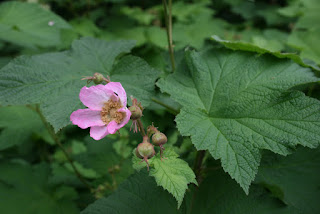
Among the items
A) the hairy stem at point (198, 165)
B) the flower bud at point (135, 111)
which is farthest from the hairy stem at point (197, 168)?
the flower bud at point (135, 111)

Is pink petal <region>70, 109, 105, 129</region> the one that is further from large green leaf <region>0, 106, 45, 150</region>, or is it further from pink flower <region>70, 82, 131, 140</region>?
large green leaf <region>0, 106, 45, 150</region>

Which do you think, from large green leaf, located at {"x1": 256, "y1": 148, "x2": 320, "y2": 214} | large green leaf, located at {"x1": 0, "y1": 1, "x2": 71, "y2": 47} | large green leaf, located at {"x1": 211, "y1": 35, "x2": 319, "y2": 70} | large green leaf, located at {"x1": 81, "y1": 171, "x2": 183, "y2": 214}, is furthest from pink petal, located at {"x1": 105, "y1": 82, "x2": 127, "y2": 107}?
large green leaf, located at {"x1": 0, "y1": 1, "x2": 71, "y2": 47}

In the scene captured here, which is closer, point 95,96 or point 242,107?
point 95,96

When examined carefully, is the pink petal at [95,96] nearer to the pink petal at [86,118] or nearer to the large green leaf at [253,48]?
the pink petal at [86,118]

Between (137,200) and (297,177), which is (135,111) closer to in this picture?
(137,200)

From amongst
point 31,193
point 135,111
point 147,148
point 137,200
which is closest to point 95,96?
point 135,111

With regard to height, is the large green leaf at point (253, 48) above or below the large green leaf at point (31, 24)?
above
